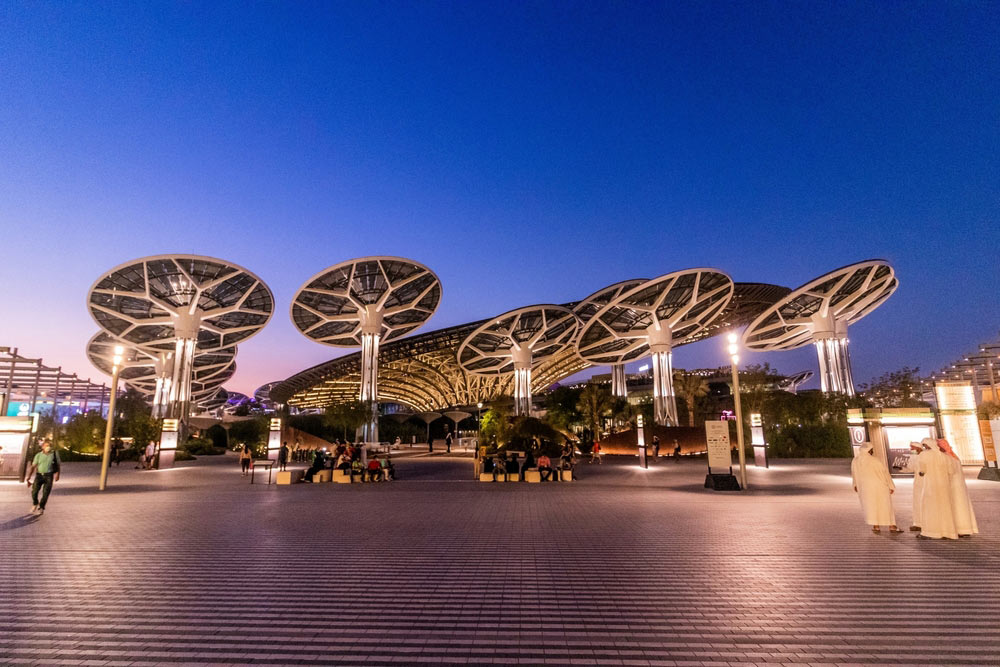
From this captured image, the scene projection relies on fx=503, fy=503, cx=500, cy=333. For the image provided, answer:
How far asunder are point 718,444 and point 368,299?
35989 millimetres

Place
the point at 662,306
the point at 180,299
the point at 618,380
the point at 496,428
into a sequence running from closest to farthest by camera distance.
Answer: the point at 496,428
the point at 180,299
the point at 662,306
the point at 618,380

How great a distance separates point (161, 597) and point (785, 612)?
19.7 feet

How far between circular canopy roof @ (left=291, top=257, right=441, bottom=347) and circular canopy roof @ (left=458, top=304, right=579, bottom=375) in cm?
730

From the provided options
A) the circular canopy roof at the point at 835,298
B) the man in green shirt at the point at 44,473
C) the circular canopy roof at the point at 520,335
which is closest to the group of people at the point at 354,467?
the man in green shirt at the point at 44,473

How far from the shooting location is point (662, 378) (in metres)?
47.2

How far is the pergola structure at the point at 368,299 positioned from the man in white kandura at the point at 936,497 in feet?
120

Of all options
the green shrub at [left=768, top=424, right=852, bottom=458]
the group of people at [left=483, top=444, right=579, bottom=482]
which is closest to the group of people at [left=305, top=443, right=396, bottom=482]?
the group of people at [left=483, top=444, right=579, bottom=482]

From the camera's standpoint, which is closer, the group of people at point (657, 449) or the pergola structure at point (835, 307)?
the group of people at point (657, 449)

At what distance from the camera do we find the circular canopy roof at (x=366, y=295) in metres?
43.3

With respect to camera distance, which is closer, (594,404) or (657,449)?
(657,449)

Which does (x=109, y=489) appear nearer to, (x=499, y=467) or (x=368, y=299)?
(x=499, y=467)

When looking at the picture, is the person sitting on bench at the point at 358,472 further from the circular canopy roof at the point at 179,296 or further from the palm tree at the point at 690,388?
the palm tree at the point at 690,388

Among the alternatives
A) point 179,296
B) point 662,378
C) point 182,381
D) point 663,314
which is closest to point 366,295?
point 179,296

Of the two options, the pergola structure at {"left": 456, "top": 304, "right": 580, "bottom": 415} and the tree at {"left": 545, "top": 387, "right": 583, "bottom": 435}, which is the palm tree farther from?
the pergola structure at {"left": 456, "top": 304, "right": 580, "bottom": 415}
